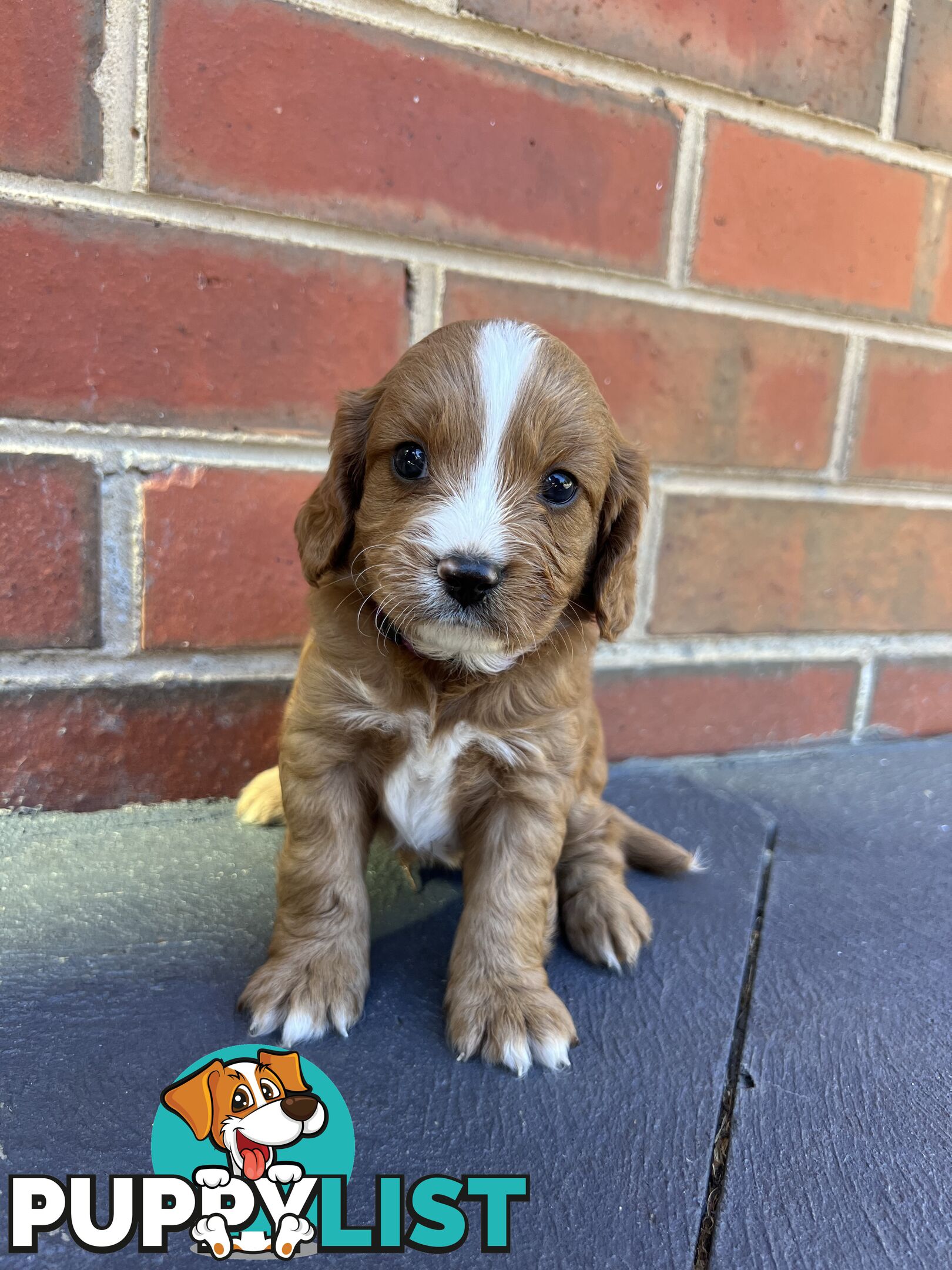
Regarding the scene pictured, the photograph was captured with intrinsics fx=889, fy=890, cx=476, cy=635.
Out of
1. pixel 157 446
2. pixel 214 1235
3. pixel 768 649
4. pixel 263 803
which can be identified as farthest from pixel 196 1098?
pixel 768 649

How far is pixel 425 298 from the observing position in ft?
5.56

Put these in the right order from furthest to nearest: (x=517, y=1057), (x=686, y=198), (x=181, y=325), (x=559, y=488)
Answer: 1. (x=686, y=198)
2. (x=181, y=325)
3. (x=559, y=488)
4. (x=517, y=1057)

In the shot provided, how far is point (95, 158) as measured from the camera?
1.42 meters

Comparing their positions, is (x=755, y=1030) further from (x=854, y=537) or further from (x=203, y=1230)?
(x=854, y=537)

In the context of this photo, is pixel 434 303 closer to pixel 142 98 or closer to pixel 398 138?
pixel 398 138

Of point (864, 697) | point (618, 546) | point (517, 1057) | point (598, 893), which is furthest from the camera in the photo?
point (864, 697)

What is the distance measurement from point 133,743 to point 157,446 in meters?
0.53

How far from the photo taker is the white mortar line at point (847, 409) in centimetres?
211

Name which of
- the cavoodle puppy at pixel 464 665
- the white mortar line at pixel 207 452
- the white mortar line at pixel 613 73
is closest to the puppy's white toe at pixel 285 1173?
the cavoodle puppy at pixel 464 665

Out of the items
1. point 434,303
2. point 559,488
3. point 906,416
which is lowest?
point 559,488

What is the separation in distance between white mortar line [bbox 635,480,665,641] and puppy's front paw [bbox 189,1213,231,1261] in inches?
54.3

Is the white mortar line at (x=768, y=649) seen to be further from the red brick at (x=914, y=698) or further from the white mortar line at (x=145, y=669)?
the white mortar line at (x=145, y=669)

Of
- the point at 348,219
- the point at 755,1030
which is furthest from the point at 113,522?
the point at 755,1030

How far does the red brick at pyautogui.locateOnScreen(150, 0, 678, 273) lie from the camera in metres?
1.46
